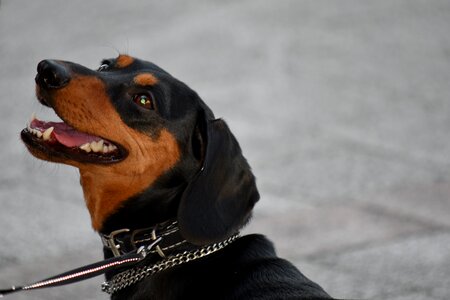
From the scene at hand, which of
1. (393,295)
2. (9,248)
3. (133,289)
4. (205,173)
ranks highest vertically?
(205,173)

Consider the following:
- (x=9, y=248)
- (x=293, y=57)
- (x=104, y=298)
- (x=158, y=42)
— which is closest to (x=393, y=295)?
(x=104, y=298)

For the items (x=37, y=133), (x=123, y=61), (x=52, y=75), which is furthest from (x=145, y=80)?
(x=37, y=133)

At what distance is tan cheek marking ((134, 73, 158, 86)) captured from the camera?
3.37 metres

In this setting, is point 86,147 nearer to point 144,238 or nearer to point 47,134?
point 47,134

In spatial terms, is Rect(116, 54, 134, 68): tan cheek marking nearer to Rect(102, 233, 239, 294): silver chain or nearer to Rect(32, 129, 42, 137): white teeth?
Rect(32, 129, 42, 137): white teeth

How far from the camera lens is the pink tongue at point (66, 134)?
3.30 m

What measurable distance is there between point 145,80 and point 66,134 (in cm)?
40

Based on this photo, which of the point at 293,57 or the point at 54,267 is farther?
the point at 293,57

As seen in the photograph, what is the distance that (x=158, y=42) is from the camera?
8.64 m

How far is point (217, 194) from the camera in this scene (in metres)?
3.16

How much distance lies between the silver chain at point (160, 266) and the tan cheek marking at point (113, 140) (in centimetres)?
27

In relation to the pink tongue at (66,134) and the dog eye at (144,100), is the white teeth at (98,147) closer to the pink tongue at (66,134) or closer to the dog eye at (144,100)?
Answer: the pink tongue at (66,134)

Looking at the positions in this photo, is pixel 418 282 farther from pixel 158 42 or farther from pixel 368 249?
pixel 158 42

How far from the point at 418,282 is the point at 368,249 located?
0.43 metres
